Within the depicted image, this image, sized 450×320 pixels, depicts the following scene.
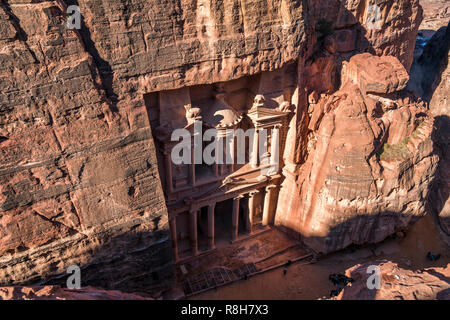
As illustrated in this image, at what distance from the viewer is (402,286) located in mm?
6613

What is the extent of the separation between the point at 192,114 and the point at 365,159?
6340 millimetres

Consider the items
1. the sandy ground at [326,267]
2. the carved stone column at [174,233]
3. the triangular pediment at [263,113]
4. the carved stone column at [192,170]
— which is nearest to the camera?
the carved stone column at [192,170]

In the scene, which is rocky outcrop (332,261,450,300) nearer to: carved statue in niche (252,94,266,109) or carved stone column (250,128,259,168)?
carved statue in niche (252,94,266,109)

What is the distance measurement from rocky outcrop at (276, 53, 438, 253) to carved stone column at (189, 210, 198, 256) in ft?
14.1

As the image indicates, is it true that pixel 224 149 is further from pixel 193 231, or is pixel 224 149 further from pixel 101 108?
pixel 101 108

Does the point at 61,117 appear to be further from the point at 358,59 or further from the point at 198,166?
the point at 358,59

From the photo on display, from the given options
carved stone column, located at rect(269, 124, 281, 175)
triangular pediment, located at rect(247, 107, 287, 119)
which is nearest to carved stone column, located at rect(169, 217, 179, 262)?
carved stone column, located at rect(269, 124, 281, 175)

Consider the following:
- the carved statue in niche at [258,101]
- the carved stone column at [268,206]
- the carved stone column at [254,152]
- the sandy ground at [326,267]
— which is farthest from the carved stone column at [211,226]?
the carved statue in niche at [258,101]

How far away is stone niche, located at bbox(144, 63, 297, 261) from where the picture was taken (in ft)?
36.7

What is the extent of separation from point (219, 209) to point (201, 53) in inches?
322

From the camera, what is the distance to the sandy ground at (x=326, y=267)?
13195mm

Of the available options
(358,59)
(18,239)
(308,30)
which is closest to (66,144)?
(18,239)

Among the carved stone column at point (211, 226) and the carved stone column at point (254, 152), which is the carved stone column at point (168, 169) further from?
the carved stone column at point (254, 152)

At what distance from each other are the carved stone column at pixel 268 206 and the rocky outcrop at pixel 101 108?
5098mm
